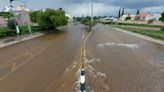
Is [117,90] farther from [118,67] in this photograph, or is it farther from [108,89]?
[118,67]

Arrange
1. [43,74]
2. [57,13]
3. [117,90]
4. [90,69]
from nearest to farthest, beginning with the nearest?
[117,90] → [43,74] → [90,69] → [57,13]

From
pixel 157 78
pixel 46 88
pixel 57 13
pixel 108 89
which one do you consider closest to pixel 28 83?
pixel 46 88

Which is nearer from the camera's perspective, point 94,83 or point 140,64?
point 94,83

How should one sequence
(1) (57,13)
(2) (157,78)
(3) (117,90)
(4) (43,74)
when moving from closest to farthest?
(3) (117,90)
(2) (157,78)
(4) (43,74)
(1) (57,13)

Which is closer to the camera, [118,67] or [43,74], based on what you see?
[43,74]

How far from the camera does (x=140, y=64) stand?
35.8 ft

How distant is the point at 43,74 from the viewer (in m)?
8.98

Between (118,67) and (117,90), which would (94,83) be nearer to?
(117,90)

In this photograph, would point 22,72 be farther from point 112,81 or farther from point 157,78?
point 157,78

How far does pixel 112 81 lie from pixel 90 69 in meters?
2.10

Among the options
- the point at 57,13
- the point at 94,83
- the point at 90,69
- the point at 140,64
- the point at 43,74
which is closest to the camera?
the point at 94,83

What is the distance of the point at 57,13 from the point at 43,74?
39.1 meters

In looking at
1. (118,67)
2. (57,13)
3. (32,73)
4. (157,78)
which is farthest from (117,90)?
(57,13)

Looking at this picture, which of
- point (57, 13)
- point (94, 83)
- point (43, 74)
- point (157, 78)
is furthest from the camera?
point (57, 13)
